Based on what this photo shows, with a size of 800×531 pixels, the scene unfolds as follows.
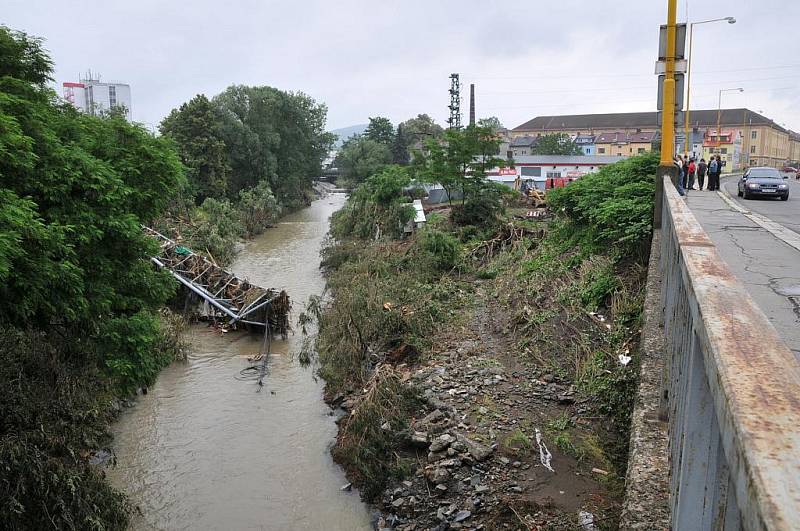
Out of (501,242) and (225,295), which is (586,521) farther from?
(225,295)

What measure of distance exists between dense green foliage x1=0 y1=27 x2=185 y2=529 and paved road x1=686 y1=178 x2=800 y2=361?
841cm

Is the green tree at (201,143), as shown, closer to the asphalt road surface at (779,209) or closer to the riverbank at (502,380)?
the riverbank at (502,380)

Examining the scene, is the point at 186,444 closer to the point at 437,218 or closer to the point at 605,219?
the point at 605,219

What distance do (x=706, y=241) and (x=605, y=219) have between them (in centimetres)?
921

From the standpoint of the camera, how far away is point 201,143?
46.2 m

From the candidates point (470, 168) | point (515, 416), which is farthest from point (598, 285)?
point (470, 168)

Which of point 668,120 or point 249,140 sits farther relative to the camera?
point 249,140

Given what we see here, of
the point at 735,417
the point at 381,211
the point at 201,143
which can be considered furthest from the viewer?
the point at 201,143

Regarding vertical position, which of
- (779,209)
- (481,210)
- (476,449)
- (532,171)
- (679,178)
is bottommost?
(476,449)

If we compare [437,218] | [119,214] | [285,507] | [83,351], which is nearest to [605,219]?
[285,507]

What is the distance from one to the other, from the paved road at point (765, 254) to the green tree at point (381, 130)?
78112 mm

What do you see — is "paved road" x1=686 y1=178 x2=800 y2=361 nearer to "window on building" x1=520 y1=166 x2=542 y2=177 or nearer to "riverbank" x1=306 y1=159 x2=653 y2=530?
"riverbank" x1=306 y1=159 x2=653 y2=530

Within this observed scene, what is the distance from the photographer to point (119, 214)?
10.6m

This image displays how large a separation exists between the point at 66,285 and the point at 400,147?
89.2 meters
